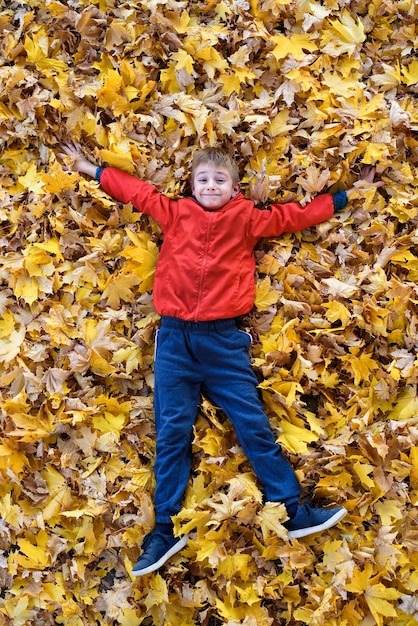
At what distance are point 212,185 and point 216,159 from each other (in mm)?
139

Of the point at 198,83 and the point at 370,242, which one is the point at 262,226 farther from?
the point at 198,83

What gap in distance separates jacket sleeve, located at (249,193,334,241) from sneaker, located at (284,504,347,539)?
138cm

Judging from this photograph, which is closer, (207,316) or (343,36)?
(207,316)

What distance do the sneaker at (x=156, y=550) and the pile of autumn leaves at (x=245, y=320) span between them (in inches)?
2.6

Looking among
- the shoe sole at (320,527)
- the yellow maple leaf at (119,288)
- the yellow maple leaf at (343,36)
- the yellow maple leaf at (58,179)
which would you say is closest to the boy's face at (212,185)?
the yellow maple leaf at (119,288)

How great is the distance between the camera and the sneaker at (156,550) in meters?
2.52

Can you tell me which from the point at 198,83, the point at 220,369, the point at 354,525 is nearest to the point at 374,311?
the point at 220,369

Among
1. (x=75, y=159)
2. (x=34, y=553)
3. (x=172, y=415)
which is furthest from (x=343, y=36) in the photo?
(x=34, y=553)

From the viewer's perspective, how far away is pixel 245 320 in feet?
9.62

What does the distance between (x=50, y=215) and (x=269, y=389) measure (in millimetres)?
1481

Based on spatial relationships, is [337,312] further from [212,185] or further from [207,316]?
[212,185]

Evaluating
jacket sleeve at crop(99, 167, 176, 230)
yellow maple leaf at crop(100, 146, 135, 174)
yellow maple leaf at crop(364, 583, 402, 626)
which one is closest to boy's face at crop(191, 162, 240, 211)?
jacket sleeve at crop(99, 167, 176, 230)

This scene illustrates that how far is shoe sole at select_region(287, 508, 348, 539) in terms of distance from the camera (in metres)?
2.53

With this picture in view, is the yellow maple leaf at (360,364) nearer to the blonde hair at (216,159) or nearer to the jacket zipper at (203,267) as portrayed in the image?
the jacket zipper at (203,267)
